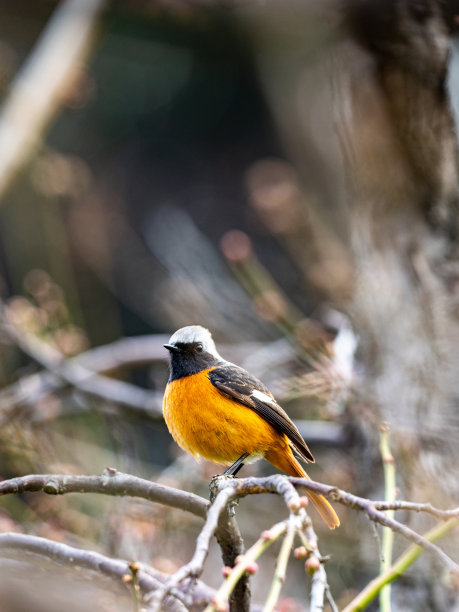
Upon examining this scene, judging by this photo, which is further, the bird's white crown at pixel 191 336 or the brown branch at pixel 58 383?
the brown branch at pixel 58 383

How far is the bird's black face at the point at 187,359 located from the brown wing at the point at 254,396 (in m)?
0.09

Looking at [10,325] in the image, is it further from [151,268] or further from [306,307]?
[306,307]

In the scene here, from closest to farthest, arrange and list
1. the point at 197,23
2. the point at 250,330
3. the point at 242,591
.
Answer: the point at 242,591, the point at 197,23, the point at 250,330

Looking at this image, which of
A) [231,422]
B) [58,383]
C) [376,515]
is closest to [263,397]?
[231,422]

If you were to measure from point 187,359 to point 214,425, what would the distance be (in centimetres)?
43

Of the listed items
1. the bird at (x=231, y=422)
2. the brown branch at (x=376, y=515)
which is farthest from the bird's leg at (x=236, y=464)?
the brown branch at (x=376, y=515)

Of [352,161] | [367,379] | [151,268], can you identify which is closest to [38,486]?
[367,379]

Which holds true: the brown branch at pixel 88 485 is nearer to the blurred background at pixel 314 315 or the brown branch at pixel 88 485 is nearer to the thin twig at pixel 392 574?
the blurred background at pixel 314 315

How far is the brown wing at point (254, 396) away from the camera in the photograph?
2.67m

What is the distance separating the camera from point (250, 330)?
5.96m

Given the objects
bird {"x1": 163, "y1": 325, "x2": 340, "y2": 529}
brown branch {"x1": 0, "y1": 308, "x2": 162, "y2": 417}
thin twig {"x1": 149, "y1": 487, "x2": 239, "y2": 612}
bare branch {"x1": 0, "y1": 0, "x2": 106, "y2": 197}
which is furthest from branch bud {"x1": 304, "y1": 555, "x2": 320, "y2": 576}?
brown branch {"x1": 0, "y1": 308, "x2": 162, "y2": 417}

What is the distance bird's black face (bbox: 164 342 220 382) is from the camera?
119 inches

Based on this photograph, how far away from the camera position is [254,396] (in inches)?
110

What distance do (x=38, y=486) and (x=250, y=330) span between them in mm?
4180
